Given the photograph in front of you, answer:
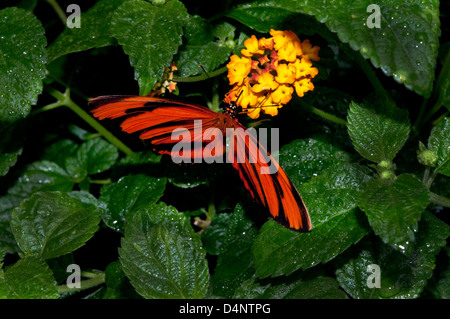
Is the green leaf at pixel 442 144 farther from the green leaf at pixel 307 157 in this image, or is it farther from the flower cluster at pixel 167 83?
the flower cluster at pixel 167 83

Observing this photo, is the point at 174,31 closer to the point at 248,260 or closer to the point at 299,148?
the point at 299,148

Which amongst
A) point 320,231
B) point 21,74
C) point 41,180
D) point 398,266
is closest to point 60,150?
point 41,180

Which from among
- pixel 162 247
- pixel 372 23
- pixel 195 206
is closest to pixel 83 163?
pixel 195 206

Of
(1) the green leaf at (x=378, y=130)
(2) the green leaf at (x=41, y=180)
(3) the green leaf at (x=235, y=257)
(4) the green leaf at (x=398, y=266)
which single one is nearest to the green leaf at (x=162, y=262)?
(3) the green leaf at (x=235, y=257)

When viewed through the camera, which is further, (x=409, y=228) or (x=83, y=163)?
(x=83, y=163)

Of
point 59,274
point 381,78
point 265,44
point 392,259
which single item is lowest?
point 59,274

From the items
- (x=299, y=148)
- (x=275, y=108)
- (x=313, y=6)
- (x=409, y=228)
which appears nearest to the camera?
(x=409, y=228)
